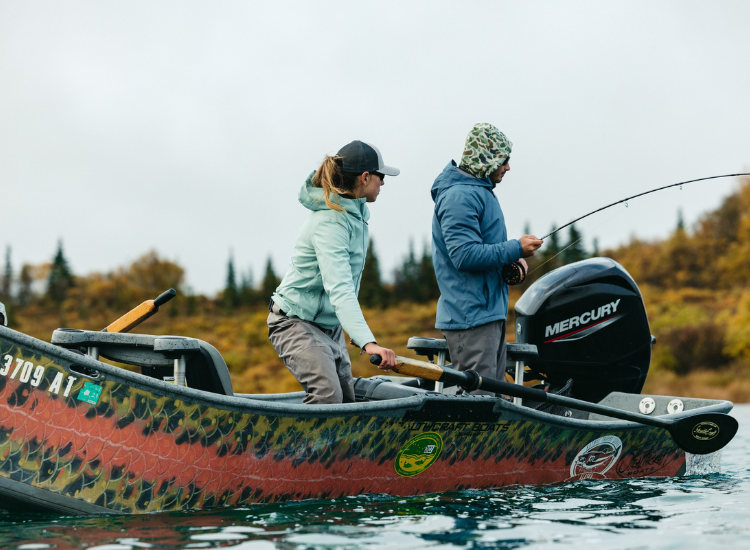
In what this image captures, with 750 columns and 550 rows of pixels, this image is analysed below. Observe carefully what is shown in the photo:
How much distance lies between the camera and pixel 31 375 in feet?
11.5

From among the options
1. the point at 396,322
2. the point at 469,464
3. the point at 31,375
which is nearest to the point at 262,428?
the point at 31,375

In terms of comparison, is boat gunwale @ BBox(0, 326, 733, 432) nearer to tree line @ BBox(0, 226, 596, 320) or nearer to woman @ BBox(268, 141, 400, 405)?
woman @ BBox(268, 141, 400, 405)

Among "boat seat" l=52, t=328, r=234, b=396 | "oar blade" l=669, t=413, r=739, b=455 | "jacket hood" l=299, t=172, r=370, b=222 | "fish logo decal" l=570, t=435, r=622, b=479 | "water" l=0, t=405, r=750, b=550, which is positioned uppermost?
"jacket hood" l=299, t=172, r=370, b=222

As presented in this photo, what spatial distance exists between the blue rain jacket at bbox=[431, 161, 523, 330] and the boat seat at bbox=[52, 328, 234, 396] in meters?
1.33

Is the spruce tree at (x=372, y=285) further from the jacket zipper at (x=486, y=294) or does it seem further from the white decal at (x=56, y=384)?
the white decal at (x=56, y=384)

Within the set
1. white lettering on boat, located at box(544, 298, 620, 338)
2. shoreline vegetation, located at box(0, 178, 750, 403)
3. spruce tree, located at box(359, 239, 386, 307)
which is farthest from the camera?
spruce tree, located at box(359, 239, 386, 307)

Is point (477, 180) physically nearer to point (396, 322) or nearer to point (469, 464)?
point (469, 464)

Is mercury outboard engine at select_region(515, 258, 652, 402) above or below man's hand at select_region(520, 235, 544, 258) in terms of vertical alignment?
below

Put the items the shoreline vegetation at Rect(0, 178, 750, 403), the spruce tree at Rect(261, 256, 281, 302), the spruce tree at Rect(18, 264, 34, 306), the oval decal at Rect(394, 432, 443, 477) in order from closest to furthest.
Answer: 1. the oval decal at Rect(394, 432, 443, 477)
2. the shoreline vegetation at Rect(0, 178, 750, 403)
3. the spruce tree at Rect(18, 264, 34, 306)
4. the spruce tree at Rect(261, 256, 281, 302)

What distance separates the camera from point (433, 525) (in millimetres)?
3598

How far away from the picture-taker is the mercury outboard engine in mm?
5594

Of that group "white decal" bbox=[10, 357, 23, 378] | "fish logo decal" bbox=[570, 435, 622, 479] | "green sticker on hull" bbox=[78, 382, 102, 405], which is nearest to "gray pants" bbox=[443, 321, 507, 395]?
"fish logo decal" bbox=[570, 435, 622, 479]

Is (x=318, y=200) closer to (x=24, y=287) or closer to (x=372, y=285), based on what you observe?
(x=24, y=287)

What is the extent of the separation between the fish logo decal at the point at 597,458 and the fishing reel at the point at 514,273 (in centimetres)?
111
